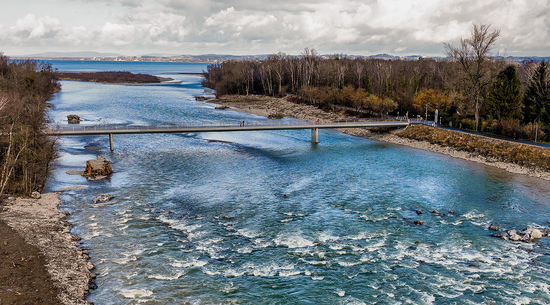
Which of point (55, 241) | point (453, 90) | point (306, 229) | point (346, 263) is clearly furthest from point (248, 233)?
point (453, 90)

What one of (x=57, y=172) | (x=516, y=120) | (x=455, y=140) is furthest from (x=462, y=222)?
(x=57, y=172)

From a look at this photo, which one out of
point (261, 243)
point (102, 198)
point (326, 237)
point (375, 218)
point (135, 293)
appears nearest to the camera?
point (135, 293)

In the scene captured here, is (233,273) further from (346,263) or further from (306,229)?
(306,229)

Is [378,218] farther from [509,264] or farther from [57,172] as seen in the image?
[57,172]

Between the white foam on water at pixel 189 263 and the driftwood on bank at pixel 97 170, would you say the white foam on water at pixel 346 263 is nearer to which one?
the white foam on water at pixel 189 263

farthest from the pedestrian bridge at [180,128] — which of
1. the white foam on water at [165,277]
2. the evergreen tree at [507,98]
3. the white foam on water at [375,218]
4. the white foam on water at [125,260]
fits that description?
the white foam on water at [165,277]

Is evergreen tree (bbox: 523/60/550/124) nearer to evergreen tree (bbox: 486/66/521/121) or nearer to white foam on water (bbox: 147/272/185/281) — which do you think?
evergreen tree (bbox: 486/66/521/121)

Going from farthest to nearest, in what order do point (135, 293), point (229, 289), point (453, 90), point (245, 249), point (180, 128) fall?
point (453, 90) → point (180, 128) → point (245, 249) → point (229, 289) → point (135, 293)

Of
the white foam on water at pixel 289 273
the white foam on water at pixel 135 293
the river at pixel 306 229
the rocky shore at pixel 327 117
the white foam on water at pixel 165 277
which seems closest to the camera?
the white foam on water at pixel 135 293
